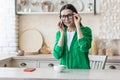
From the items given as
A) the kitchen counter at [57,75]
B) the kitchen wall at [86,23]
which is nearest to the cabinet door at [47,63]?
the kitchen wall at [86,23]

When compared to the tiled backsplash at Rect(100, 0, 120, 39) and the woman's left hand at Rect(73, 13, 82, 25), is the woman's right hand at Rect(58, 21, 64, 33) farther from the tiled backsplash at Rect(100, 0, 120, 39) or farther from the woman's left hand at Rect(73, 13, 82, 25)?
the tiled backsplash at Rect(100, 0, 120, 39)

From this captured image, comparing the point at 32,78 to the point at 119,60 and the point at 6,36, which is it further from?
the point at 6,36

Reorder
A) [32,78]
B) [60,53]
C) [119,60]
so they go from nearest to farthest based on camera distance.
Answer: [32,78] → [60,53] → [119,60]

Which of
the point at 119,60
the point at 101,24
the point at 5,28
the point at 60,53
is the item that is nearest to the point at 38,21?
the point at 5,28

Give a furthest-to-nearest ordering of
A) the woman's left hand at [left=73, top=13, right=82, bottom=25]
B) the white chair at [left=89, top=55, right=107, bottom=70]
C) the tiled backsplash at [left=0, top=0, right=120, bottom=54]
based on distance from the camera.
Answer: the tiled backsplash at [left=0, top=0, right=120, bottom=54]
the white chair at [left=89, top=55, right=107, bottom=70]
the woman's left hand at [left=73, top=13, right=82, bottom=25]

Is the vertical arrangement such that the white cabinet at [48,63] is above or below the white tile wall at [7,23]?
below

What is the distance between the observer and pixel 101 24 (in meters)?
4.27

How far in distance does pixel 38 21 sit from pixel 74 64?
203 centimetres

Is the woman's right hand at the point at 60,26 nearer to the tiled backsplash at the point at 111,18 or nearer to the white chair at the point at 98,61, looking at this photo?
the white chair at the point at 98,61

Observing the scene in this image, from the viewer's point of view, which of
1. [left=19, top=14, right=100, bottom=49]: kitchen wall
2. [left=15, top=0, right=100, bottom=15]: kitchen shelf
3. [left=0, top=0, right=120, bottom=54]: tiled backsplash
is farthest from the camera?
[left=19, top=14, right=100, bottom=49]: kitchen wall

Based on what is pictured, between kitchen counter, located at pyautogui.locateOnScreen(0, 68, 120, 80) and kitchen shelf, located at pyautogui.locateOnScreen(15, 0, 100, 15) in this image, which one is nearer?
kitchen counter, located at pyautogui.locateOnScreen(0, 68, 120, 80)

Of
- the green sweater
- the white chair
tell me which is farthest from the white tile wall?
the green sweater

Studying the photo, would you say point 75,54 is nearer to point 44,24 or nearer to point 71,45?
point 71,45

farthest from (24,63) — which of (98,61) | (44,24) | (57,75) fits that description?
(57,75)
